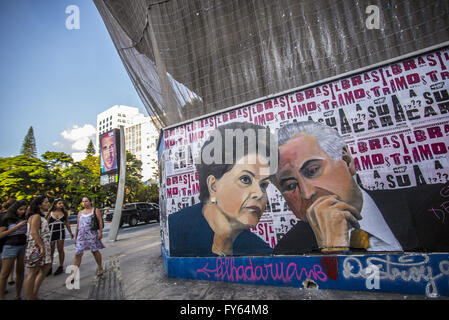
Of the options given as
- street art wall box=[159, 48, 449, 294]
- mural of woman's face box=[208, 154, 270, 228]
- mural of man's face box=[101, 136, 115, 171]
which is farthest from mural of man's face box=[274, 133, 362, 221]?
mural of man's face box=[101, 136, 115, 171]

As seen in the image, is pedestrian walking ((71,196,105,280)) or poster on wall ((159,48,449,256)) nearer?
poster on wall ((159,48,449,256))

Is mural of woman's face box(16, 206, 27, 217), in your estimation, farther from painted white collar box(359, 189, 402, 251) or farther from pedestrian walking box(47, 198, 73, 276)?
painted white collar box(359, 189, 402, 251)

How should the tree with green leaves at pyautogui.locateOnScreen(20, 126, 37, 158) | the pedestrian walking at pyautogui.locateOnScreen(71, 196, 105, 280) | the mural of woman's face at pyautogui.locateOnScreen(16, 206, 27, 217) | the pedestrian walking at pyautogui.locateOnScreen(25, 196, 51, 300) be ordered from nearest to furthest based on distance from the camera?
the pedestrian walking at pyautogui.locateOnScreen(25, 196, 51, 300) < the mural of woman's face at pyautogui.locateOnScreen(16, 206, 27, 217) < the pedestrian walking at pyautogui.locateOnScreen(71, 196, 105, 280) < the tree with green leaves at pyautogui.locateOnScreen(20, 126, 37, 158)

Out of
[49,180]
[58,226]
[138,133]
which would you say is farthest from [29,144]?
[58,226]

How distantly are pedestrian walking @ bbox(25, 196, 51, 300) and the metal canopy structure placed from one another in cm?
292

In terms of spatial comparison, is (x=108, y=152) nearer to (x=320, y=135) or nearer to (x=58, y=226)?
(x=58, y=226)

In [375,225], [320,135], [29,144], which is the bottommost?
[375,225]

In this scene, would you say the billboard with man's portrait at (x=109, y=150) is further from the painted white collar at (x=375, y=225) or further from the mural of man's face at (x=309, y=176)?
the painted white collar at (x=375, y=225)

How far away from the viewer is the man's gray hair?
10.5 ft

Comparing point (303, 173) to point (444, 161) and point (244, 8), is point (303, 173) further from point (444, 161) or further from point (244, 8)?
point (244, 8)

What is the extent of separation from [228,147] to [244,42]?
2.22 m

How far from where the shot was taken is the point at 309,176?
10.8 ft

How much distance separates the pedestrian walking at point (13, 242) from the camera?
3.22 m
